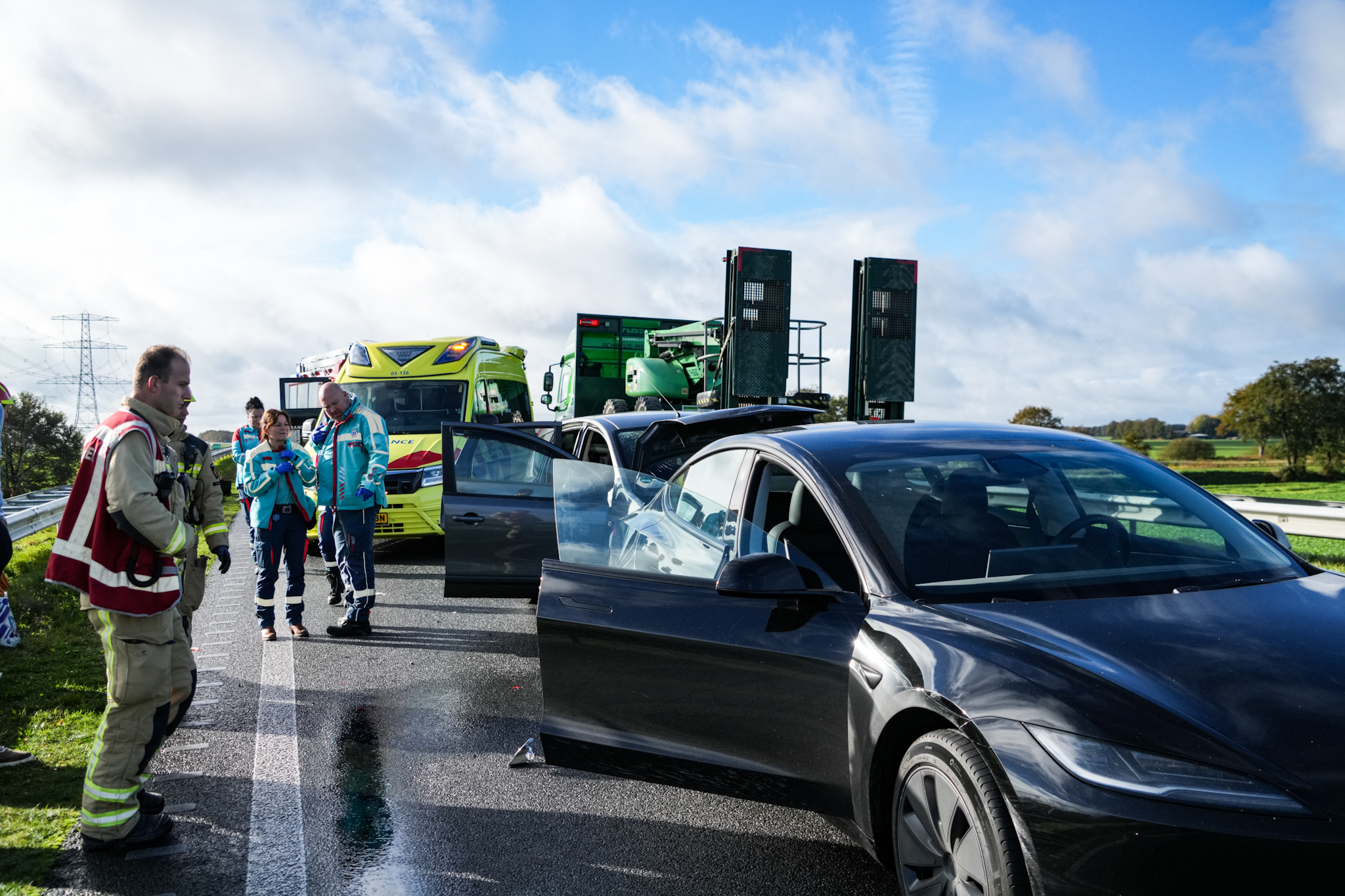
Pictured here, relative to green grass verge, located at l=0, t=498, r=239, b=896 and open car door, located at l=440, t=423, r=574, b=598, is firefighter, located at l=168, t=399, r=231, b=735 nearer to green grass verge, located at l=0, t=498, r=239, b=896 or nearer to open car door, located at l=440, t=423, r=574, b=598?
green grass verge, located at l=0, t=498, r=239, b=896

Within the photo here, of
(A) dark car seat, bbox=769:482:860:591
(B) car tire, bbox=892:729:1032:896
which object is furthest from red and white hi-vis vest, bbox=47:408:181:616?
(B) car tire, bbox=892:729:1032:896

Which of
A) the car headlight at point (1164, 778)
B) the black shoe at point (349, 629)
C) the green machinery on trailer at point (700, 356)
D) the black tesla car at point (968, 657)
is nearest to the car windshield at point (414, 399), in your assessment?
the green machinery on trailer at point (700, 356)

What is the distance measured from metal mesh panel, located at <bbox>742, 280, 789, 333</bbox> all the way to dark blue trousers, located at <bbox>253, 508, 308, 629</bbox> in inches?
285

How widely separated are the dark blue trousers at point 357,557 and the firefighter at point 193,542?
257 cm

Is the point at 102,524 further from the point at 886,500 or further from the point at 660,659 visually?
the point at 886,500

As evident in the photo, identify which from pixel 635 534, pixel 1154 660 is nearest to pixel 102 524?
pixel 635 534

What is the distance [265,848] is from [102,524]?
51.7 inches

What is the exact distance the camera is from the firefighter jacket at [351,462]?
7.30 meters

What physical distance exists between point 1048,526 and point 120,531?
3314mm

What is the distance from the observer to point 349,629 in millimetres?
7230

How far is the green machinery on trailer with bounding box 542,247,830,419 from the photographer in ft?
43.1

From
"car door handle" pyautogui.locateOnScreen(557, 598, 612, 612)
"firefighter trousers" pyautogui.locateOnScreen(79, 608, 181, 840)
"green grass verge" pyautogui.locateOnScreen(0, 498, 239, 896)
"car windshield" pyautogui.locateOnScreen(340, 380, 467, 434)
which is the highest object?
"car windshield" pyautogui.locateOnScreen(340, 380, 467, 434)

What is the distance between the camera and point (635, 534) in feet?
12.5

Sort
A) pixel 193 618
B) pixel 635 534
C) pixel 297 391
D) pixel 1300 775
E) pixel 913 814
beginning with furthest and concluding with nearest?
pixel 297 391 < pixel 193 618 < pixel 635 534 < pixel 913 814 < pixel 1300 775
